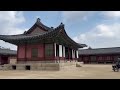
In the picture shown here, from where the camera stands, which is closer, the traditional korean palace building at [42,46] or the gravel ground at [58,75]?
the gravel ground at [58,75]

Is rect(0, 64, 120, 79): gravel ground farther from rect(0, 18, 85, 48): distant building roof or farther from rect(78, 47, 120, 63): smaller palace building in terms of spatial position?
rect(78, 47, 120, 63): smaller palace building

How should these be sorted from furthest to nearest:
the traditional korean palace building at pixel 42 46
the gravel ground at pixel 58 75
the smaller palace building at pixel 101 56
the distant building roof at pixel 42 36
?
1. the smaller palace building at pixel 101 56
2. the traditional korean palace building at pixel 42 46
3. the distant building roof at pixel 42 36
4. the gravel ground at pixel 58 75

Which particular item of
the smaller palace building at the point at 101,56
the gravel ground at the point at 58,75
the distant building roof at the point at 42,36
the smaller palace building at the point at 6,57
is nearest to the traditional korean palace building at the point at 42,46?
the distant building roof at the point at 42,36

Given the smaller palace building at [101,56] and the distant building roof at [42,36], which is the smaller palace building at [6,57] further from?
the smaller palace building at [101,56]

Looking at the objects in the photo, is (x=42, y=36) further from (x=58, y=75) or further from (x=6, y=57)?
(x=6, y=57)

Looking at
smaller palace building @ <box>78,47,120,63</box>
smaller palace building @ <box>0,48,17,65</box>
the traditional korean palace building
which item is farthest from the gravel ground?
smaller palace building @ <box>78,47,120,63</box>

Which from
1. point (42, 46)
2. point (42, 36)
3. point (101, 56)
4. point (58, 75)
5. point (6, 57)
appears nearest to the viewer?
point (58, 75)

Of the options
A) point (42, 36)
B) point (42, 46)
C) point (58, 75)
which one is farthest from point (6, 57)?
point (58, 75)

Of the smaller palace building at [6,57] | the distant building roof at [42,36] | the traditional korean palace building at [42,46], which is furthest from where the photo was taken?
the smaller palace building at [6,57]
